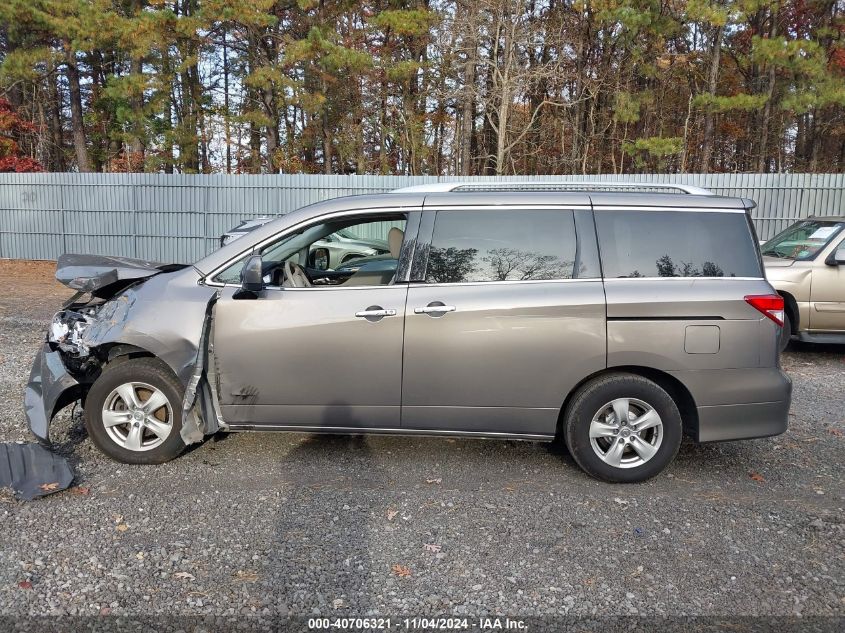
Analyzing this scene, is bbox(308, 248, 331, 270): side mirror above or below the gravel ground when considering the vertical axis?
above

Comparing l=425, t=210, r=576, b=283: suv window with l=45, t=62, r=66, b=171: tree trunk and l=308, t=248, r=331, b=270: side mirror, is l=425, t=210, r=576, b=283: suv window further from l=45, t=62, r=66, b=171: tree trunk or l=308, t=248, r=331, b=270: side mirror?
l=45, t=62, r=66, b=171: tree trunk

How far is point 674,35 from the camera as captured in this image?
73.1 feet

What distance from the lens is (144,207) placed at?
17.7 metres

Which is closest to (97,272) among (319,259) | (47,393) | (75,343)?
(75,343)

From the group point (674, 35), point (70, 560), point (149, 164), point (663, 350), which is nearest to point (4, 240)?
point (149, 164)

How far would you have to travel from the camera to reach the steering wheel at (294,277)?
14.9 feet

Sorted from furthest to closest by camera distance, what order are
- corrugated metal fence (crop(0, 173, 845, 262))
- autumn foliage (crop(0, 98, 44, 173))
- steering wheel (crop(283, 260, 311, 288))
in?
autumn foliage (crop(0, 98, 44, 173))
corrugated metal fence (crop(0, 173, 845, 262))
steering wheel (crop(283, 260, 311, 288))

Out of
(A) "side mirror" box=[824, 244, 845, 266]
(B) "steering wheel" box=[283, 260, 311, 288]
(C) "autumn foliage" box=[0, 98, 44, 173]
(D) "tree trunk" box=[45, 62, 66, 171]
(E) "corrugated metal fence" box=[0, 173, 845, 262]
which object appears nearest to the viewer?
(B) "steering wheel" box=[283, 260, 311, 288]

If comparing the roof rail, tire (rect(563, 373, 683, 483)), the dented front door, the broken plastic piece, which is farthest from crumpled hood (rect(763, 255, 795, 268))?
the broken plastic piece

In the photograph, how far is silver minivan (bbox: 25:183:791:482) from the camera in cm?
415

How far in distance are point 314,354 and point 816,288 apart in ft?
22.2

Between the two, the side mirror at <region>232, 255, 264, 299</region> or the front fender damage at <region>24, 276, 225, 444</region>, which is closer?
the side mirror at <region>232, 255, 264, 299</region>

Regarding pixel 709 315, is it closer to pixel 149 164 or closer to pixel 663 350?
pixel 663 350

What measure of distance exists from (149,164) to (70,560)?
25883 mm
